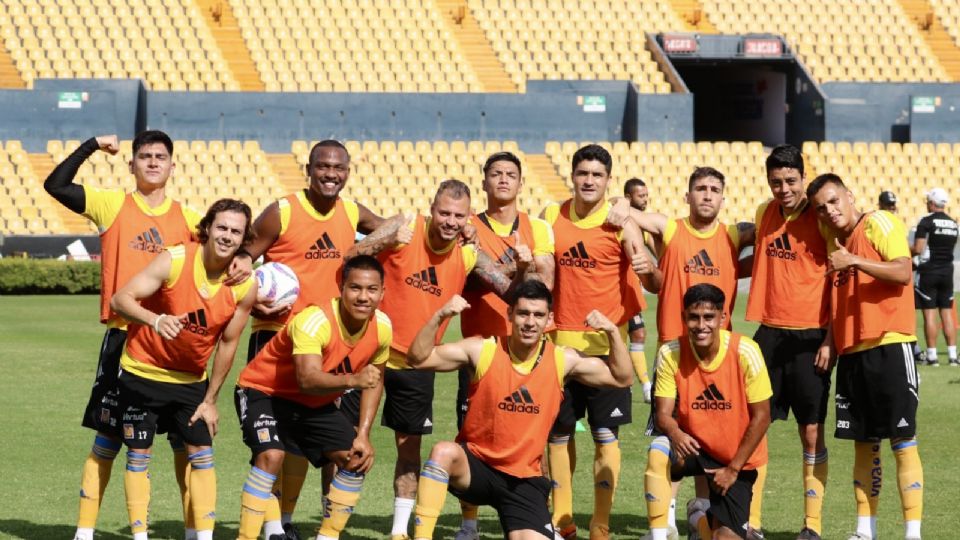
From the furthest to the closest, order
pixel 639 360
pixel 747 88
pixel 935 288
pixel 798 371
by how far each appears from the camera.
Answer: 1. pixel 747 88
2. pixel 935 288
3. pixel 639 360
4. pixel 798 371

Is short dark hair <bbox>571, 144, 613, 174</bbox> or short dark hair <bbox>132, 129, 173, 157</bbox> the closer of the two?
short dark hair <bbox>132, 129, 173, 157</bbox>

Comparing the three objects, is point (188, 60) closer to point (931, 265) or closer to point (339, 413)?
point (931, 265)

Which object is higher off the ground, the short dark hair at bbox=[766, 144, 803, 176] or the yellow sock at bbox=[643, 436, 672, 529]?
the short dark hair at bbox=[766, 144, 803, 176]

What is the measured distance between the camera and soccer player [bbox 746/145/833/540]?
→ 27.3ft

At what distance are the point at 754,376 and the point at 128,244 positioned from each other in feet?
11.7

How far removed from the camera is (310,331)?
23.9ft

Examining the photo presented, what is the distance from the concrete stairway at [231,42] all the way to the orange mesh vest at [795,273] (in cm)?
2760

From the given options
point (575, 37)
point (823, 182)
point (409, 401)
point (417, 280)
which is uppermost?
point (575, 37)

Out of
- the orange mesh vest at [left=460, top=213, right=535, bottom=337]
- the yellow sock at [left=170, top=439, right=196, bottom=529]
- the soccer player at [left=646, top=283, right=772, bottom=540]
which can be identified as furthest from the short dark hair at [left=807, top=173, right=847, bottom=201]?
the yellow sock at [left=170, top=439, right=196, bottom=529]

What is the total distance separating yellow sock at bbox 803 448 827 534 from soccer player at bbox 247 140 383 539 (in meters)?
2.71

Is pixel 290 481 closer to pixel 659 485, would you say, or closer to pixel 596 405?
pixel 596 405

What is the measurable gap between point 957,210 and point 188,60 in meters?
19.3

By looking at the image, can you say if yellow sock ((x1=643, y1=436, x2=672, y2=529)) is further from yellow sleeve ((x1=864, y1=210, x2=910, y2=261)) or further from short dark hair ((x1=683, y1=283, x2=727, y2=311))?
yellow sleeve ((x1=864, y1=210, x2=910, y2=261))

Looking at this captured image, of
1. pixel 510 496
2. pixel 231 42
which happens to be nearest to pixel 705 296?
pixel 510 496
